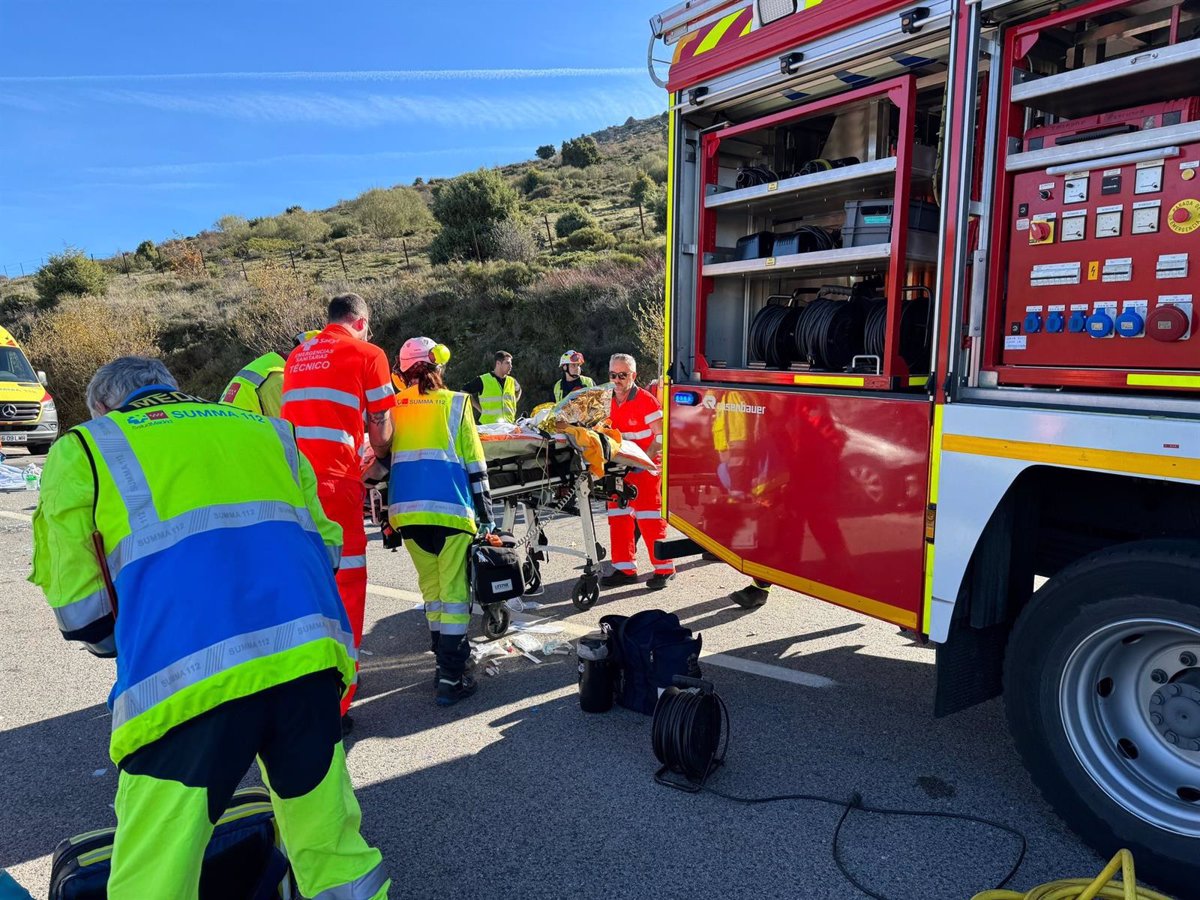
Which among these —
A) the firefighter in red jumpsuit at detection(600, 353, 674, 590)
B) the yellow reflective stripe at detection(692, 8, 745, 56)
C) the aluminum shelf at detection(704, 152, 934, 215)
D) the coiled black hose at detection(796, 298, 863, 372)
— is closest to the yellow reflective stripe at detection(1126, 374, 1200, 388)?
the aluminum shelf at detection(704, 152, 934, 215)

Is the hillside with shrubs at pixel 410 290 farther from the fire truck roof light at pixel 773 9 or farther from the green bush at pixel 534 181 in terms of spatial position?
the fire truck roof light at pixel 773 9

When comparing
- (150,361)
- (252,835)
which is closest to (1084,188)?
(150,361)

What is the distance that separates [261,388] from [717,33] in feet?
11.7

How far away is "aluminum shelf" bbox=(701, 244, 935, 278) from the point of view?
354 cm

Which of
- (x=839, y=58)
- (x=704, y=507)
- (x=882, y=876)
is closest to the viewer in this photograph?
(x=882, y=876)

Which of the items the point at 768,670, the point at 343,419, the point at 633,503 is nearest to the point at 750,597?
the point at 768,670

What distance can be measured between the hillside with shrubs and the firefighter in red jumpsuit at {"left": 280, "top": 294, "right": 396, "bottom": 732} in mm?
10893

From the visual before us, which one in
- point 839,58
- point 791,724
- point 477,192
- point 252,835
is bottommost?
point 791,724

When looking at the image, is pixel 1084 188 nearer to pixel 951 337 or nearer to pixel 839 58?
pixel 951 337

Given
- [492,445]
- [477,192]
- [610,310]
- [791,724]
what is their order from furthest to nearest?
[477,192] < [610,310] < [492,445] < [791,724]

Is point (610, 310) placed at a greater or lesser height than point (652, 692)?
greater

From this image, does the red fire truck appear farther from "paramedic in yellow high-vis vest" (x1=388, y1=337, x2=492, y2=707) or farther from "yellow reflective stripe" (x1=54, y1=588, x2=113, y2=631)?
"yellow reflective stripe" (x1=54, y1=588, x2=113, y2=631)

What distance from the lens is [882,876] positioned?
8.91ft

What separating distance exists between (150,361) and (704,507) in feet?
8.91
